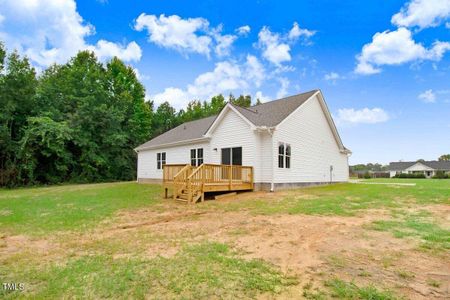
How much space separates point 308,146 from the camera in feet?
52.9

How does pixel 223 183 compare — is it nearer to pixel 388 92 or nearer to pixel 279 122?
pixel 279 122

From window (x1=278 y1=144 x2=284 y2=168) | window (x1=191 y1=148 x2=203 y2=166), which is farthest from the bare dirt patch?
window (x1=191 y1=148 x2=203 y2=166)

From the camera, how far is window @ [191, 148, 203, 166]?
1659 cm

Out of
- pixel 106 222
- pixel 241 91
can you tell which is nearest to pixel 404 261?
pixel 106 222

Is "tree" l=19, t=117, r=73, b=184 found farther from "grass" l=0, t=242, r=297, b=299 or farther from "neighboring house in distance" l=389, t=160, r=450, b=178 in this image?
"neighboring house in distance" l=389, t=160, r=450, b=178

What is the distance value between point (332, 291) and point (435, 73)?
22298 millimetres

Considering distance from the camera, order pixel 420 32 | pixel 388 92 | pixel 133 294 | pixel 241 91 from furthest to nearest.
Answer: pixel 241 91, pixel 388 92, pixel 420 32, pixel 133 294

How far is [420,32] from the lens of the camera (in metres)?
15.8

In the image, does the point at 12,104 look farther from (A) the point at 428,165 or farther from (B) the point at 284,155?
(A) the point at 428,165

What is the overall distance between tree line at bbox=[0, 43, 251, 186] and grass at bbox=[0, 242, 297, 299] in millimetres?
20466

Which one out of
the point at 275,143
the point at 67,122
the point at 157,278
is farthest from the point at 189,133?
the point at 157,278

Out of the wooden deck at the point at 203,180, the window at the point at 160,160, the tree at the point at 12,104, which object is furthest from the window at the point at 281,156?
the tree at the point at 12,104

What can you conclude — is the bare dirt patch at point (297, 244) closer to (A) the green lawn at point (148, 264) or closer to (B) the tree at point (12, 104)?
(A) the green lawn at point (148, 264)

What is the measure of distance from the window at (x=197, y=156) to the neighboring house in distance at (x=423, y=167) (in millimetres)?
53364
